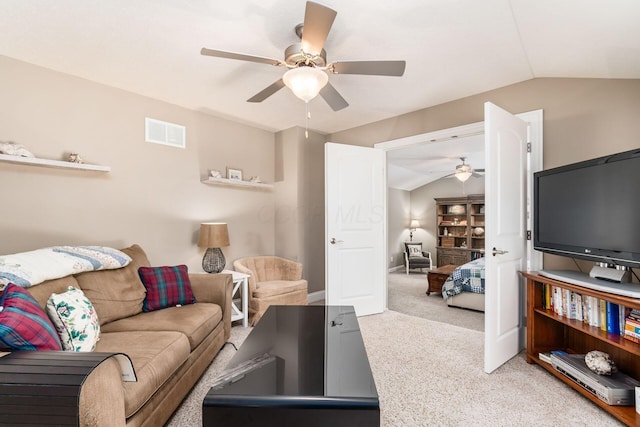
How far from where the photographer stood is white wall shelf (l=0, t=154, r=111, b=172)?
88.0 inches

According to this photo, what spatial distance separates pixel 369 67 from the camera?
192 cm

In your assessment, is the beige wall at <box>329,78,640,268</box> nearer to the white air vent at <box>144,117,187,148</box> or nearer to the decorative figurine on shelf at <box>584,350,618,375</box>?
the decorative figurine on shelf at <box>584,350,618,375</box>

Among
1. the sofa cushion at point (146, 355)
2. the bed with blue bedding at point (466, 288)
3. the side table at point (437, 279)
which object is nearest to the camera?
the sofa cushion at point (146, 355)

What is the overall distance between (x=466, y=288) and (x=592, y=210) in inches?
88.7

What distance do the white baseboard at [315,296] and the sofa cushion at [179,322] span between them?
77.5 inches

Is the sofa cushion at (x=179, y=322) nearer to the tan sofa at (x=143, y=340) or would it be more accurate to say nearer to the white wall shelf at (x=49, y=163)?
the tan sofa at (x=143, y=340)

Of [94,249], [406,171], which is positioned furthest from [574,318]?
[406,171]

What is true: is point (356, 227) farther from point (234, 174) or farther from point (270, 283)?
point (234, 174)

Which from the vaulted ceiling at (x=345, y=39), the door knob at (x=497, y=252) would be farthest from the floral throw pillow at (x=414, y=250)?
the door knob at (x=497, y=252)

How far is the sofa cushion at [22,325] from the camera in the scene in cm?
118

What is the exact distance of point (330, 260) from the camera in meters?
3.50

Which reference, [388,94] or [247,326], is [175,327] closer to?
[247,326]

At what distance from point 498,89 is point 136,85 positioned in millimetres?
3571

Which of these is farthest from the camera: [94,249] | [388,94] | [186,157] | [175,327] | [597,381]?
[186,157]
